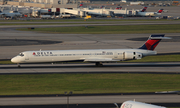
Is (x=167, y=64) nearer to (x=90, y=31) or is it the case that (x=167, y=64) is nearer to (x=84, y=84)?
(x=84, y=84)

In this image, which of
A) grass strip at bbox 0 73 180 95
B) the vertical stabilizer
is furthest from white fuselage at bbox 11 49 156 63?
grass strip at bbox 0 73 180 95

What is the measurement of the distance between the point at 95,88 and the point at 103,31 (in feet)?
232

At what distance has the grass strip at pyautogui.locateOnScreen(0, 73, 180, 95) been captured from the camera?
35084 millimetres

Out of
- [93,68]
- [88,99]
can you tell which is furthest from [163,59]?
[88,99]

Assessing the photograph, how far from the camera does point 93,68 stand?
5009 cm

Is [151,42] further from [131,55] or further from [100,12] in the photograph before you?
[100,12]

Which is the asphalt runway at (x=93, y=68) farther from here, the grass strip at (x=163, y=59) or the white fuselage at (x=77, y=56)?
the grass strip at (x=163, y=59)

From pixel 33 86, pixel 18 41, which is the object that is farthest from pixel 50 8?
pixel 33 86

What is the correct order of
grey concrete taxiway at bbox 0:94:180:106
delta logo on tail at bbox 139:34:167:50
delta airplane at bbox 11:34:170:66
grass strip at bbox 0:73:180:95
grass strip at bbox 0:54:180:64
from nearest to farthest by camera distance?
grey concrete taxiway at bbox 0:94:180:106
grass strip at bbox 0:73:180:95
delta airplane at bbox 11:34:170:66
delta logo on tail at bbox 139:34:167:50
grass strip at bbox 0:54:180:64

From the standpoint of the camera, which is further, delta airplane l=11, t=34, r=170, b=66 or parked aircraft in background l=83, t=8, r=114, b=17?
parked aircraft in background l=83, t=8, r=114, b=17

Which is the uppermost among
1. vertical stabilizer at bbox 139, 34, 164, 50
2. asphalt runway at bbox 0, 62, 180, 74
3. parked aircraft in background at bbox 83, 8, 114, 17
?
parked aircraft in background at bbox 83, 8, 114, 17

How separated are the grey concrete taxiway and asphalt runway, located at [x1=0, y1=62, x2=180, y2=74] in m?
15.2

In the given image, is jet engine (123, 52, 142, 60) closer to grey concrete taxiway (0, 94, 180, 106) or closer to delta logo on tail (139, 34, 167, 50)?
delta logo on tail (139, 34, 167, 50)

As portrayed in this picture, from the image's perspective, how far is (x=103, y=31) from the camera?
106 metres
